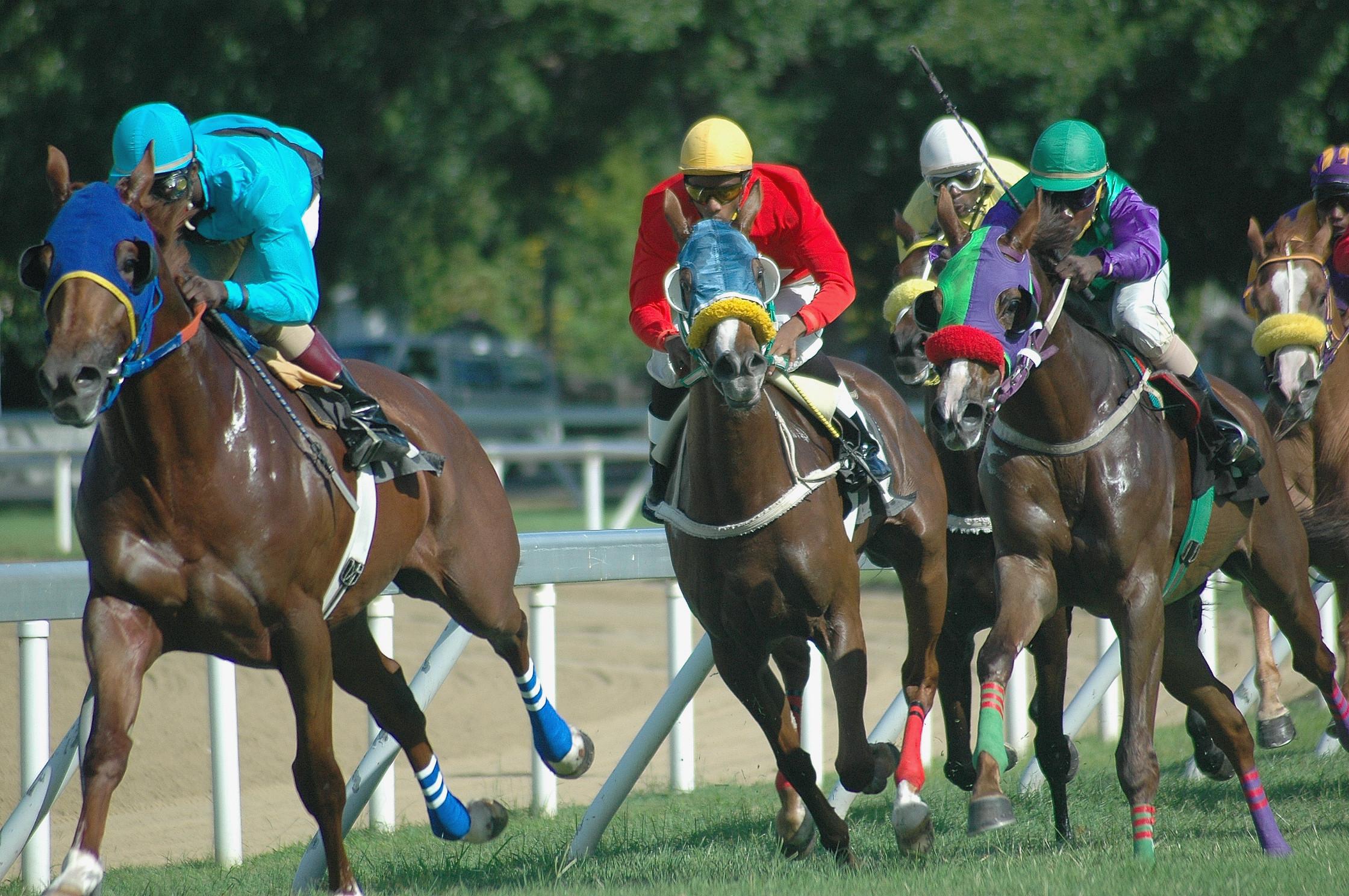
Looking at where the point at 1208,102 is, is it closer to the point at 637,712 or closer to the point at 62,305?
the point at 637,712

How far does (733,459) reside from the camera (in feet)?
16.1

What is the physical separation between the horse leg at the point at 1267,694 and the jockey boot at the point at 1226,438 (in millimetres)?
1312

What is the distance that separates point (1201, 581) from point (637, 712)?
3.79 metres

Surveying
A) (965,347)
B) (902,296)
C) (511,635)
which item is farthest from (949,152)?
(511,635)

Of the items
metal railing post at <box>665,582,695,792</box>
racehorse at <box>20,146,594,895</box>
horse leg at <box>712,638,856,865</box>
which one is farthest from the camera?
metal railing post at <box>665,582,695,792</box>

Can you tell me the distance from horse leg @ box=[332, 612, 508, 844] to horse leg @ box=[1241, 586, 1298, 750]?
3.32m

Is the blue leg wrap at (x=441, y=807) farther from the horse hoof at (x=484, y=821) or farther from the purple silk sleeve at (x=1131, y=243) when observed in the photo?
the purple silk sleeve at (x=1131, y=243)

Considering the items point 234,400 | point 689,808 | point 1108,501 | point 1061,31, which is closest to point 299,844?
point 689,808

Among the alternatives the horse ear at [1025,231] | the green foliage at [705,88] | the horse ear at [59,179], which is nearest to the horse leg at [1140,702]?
the horse ear at [1025,231]

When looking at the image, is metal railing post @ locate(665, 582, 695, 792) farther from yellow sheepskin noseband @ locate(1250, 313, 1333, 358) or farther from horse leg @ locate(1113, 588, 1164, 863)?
yellow sheepskin noseband @ locate(1250, 313, 1333, 358)

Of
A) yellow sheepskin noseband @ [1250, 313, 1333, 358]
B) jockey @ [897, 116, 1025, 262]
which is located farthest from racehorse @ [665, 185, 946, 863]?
yellow sheepskin noseband @ [1250, 313, 1333, 358]

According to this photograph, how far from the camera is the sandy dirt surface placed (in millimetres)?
6914

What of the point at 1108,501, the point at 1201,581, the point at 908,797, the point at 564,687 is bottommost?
the point at 564,687

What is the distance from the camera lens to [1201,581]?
5629mm
